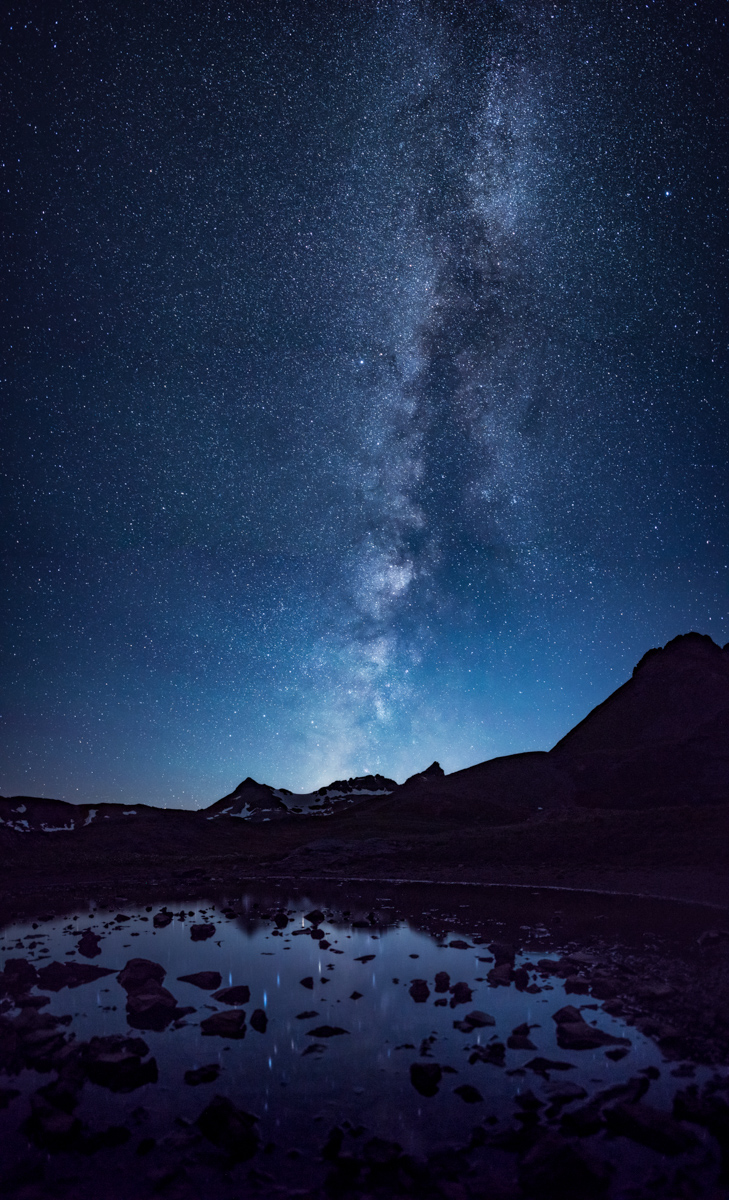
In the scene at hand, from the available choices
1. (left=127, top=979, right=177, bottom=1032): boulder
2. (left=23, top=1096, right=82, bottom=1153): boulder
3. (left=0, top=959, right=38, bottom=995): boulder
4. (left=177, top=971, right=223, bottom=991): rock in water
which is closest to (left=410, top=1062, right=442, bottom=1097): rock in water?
(left=23, top=1096, right=82, bottom=1153): boulder

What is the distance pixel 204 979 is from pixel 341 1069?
483 centimetres

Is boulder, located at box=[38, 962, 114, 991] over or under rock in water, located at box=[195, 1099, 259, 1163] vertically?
over

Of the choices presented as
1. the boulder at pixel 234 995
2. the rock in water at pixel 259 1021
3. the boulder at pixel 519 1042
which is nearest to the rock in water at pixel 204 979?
the boulder at pixel 234 995

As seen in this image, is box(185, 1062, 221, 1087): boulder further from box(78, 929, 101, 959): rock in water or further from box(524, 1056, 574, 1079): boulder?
box(78, 929, 101, 959): rock in water

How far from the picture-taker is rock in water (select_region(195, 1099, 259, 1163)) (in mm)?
5730

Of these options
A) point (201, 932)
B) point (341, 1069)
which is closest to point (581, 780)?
point (201, 932)

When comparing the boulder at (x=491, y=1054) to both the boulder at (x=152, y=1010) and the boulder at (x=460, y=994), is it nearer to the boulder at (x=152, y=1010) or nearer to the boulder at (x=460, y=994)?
the boulder at (x=460, y=994)

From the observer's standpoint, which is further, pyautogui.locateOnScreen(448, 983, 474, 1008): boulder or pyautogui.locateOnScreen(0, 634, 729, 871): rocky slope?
pyautogui.locateOnScreen(0, 634, 729, 871): rocky slope

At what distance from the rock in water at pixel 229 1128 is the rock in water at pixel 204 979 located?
209 inches

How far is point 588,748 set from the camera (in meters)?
68.6

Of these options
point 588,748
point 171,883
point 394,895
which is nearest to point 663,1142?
point 394,895

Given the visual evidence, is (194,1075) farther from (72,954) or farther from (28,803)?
(28,803)

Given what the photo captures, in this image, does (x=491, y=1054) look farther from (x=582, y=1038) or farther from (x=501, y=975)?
(x=501, y=975)

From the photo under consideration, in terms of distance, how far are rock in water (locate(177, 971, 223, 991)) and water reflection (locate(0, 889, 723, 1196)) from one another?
4cm
